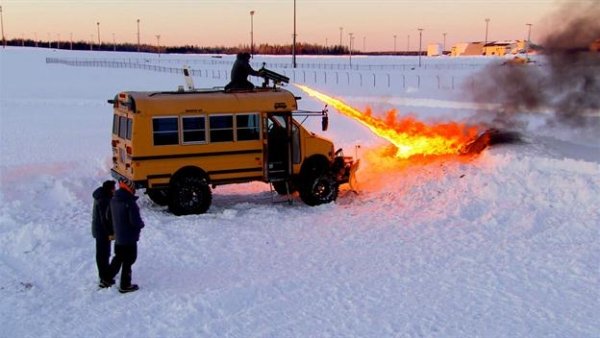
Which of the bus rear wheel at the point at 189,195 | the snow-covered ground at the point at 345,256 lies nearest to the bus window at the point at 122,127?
the bus rear wheel at the point at 189,195

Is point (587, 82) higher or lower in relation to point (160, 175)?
higher

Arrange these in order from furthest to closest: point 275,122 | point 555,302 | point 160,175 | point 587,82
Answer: point 587,82 < point 275,122 < point 160,175 < point 555,302

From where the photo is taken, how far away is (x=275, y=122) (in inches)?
571

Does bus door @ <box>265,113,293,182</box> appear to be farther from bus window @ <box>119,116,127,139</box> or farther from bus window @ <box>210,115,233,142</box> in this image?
bus window @ <box>119,116,127,139</box>

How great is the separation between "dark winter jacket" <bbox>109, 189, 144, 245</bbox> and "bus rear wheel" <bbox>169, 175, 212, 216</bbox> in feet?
14.5

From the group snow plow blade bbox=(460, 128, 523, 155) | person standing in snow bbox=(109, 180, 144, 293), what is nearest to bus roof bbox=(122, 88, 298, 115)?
person standing in snow bbox=(109, 180, 144, 293)

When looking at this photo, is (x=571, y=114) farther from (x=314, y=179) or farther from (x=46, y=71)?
(x=46, y=71)

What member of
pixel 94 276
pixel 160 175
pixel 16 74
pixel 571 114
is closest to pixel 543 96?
pixel 571 114

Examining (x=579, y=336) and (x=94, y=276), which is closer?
(x=579, y=336)

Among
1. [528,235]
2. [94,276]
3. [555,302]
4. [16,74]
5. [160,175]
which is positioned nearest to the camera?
[555,302]

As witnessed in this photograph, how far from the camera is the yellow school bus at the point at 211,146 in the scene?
1348 centimetres

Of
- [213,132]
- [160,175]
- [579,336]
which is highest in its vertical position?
[213,132]

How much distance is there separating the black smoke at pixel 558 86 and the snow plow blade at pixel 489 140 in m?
0.75

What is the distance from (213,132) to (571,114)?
1190 centimetres
